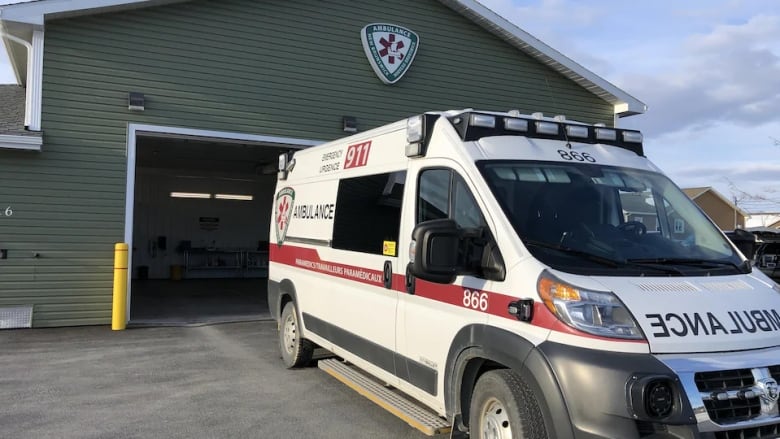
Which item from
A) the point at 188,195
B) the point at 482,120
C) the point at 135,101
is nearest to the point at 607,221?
the point at 482,120

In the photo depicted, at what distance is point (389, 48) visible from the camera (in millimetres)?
12195

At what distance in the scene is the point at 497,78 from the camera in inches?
527

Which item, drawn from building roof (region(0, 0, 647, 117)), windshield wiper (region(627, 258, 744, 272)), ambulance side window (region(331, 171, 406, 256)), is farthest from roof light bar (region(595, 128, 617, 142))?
building roof (region(0, 0, 647, 117))

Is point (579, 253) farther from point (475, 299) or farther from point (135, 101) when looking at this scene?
point (135, 101)

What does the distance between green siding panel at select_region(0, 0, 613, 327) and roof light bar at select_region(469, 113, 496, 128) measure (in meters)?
7.48

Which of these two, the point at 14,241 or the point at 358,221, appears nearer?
the point at 358,221

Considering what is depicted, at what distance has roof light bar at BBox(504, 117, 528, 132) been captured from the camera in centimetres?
447

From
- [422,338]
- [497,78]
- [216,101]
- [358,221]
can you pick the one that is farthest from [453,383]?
[497,78]

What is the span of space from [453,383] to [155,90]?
8414 mm

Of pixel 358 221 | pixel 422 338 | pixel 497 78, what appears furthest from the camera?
pixel 497 78

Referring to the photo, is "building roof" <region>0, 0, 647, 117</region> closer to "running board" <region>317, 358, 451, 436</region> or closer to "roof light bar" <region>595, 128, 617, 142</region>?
"running board" <region>317, 358, 451, 436</region>

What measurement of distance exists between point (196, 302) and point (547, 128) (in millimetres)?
11432

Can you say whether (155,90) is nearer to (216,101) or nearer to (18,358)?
(216,101)

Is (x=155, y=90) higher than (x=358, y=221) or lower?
higher
